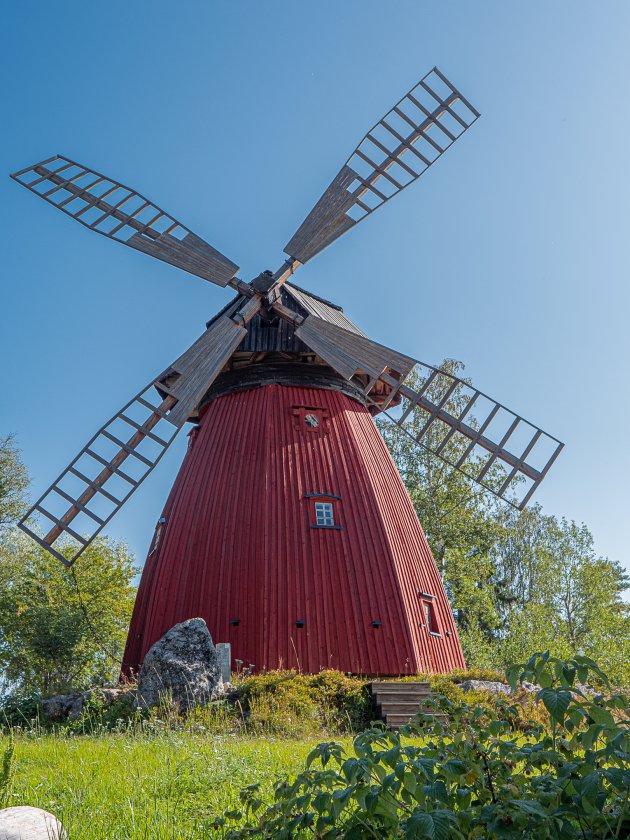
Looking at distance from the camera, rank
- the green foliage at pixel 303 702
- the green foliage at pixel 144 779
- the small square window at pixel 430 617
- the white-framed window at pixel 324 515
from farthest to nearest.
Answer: the small square window at pixel 430 617, the white-framed window at pixel 324 515, the green foliage at pixel 303 702, the green foliage at pixel 144 779

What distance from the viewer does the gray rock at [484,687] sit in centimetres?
1021

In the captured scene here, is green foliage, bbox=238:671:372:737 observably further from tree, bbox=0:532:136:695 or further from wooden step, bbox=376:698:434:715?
tree, bbox=0:532:136:695

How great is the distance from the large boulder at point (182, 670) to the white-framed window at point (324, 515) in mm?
3272

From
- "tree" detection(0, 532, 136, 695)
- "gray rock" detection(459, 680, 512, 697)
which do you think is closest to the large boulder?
"gray rock" detection(459, 680, 512, 697)

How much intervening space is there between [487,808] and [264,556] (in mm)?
10091

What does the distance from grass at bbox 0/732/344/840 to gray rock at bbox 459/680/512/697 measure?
12.4 feet

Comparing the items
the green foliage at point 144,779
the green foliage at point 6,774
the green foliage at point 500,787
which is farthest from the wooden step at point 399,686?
the green foliage at point 500,787

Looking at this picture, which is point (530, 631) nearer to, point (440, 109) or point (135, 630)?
point (135, 630)

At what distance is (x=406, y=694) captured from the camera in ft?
34.5

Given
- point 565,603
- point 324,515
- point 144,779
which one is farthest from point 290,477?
point 565,603

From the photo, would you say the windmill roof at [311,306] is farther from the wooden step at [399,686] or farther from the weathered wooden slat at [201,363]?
the wooden step at [399,686]

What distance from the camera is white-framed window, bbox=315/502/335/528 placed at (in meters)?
13.0

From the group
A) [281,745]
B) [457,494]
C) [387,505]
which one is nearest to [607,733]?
[281,745]

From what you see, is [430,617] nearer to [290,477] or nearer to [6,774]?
[290,477]
